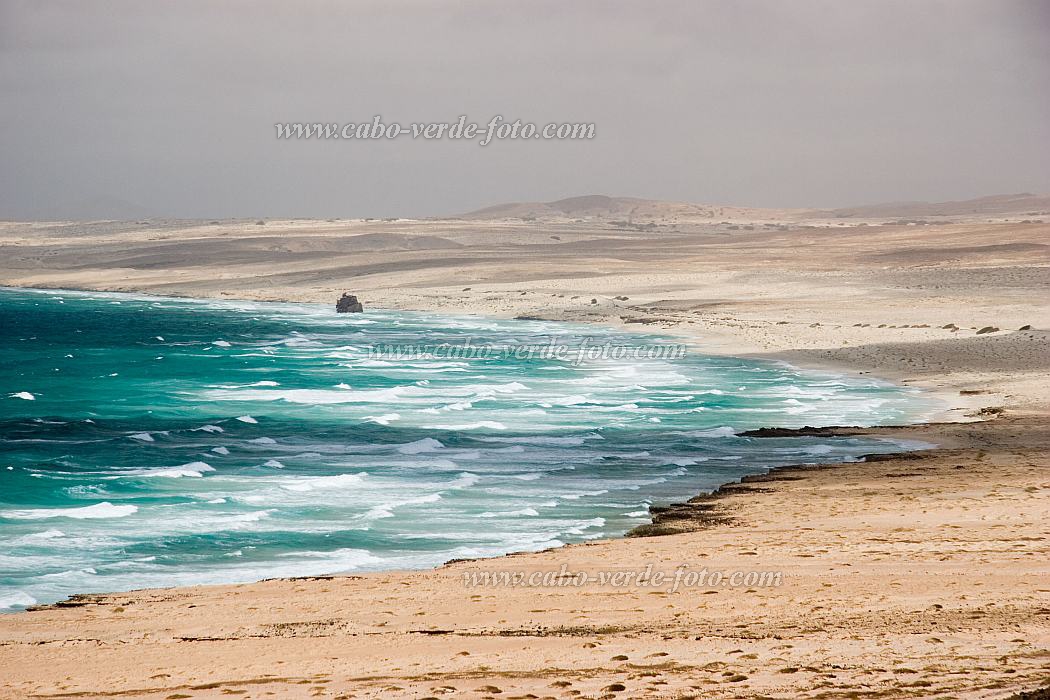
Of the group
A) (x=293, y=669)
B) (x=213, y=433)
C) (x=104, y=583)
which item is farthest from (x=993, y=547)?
(x=213, y=433)

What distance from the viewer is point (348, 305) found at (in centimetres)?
7294

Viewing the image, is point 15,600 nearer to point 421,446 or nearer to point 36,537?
point 36,537

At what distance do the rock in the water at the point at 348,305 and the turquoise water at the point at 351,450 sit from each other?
19.5m

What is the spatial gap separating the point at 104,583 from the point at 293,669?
6.90m

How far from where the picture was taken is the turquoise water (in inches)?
730

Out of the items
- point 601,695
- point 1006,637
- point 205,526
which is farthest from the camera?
point 205,526

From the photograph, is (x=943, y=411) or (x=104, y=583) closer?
(x=104, y=583)

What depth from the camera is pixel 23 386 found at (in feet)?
137

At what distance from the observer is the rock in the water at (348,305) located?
238 ft

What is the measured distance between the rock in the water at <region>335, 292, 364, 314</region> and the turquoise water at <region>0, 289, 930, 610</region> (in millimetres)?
19457

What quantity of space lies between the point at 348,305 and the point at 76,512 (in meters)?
52.3

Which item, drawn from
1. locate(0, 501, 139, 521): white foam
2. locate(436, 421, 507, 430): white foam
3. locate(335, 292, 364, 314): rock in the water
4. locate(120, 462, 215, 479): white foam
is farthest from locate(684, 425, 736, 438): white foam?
locate(335, 292, 364, 314): rock in the water

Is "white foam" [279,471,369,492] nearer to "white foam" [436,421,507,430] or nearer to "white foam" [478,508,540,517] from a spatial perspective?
"white foam" [478,508,540,517]

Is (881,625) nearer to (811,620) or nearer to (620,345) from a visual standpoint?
(811,620)
